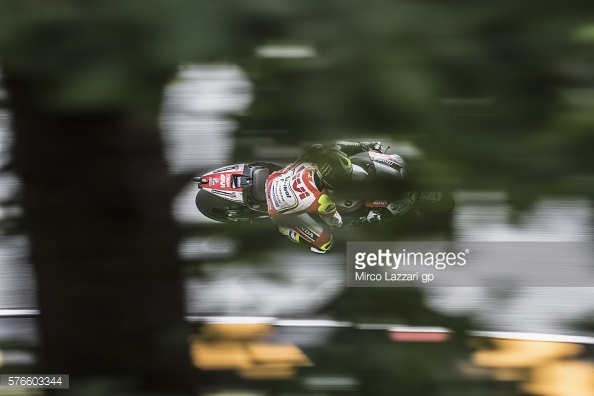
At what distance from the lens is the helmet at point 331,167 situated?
0.87m

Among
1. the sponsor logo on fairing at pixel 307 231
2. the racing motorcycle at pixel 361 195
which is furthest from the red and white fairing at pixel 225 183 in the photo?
the sponsor logo on fairing at pixel 307 231

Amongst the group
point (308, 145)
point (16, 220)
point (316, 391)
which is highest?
point (308, 145)

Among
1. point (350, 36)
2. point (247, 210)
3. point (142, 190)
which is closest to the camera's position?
point (350, 36)

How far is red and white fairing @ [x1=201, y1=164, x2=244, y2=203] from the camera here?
99 centimetres

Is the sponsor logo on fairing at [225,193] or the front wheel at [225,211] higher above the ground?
the sponsor logo on fairing at [225,193]

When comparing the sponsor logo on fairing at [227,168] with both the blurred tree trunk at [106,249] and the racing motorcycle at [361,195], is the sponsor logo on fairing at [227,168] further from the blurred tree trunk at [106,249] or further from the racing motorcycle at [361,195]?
the blurred tree trunk at [106,249]

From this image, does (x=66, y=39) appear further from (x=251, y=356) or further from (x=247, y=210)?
(x=251, y=356)

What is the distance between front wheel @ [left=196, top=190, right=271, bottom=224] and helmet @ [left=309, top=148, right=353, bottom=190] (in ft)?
0.41

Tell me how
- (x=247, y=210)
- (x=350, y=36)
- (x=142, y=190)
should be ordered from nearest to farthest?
Result: (x=350, y=36) → (x=247, y=210) → (x=142, y=190)

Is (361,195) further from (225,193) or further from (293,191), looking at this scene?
(225,193)

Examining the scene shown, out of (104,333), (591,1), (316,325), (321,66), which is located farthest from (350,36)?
(104,333)

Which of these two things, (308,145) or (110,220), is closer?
(308,145)

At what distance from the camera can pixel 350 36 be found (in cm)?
75

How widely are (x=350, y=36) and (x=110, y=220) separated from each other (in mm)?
627
